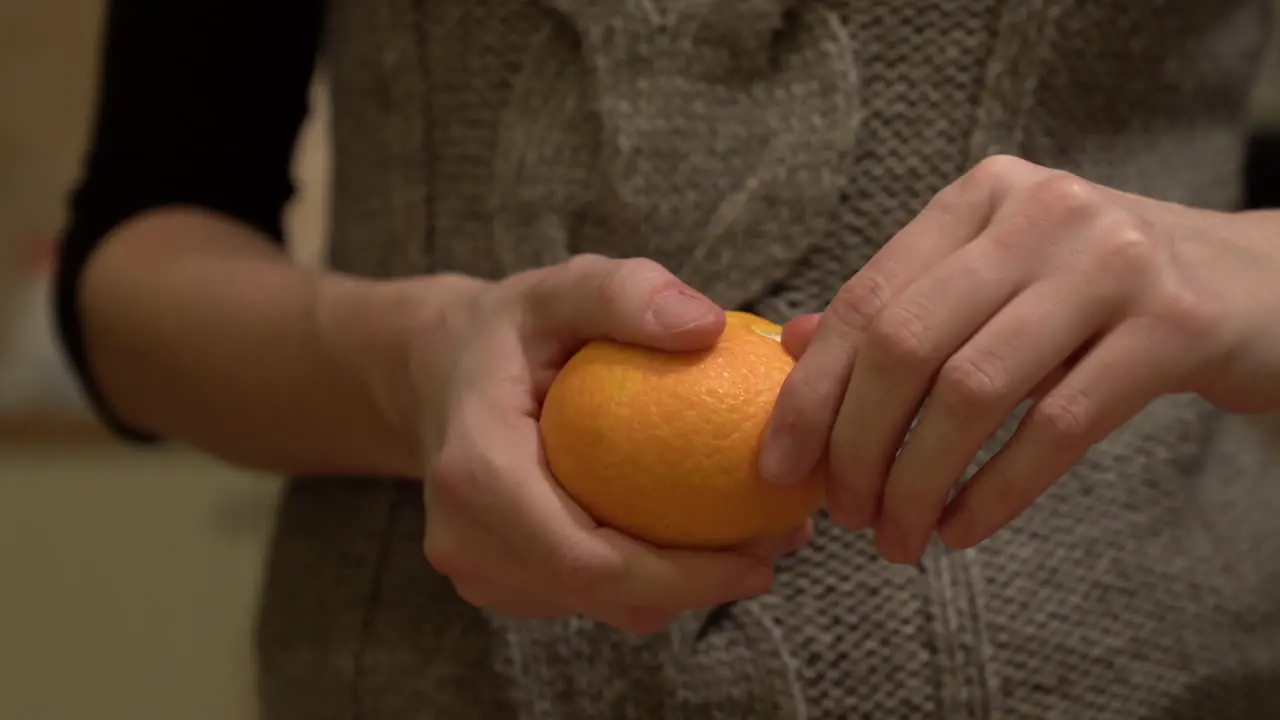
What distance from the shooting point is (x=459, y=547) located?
0.43 m

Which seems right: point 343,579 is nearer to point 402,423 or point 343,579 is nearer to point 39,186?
point 402,423

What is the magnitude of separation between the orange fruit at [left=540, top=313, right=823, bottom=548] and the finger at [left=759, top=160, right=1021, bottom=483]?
0.05ft

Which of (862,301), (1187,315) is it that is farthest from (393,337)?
(1187,315)

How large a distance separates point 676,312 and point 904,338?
0.28ft

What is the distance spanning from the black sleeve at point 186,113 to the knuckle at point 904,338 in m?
0.47

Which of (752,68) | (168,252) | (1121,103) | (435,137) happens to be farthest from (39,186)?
(1121,103)

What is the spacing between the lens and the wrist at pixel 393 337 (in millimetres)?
487

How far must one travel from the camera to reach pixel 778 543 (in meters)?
0.45

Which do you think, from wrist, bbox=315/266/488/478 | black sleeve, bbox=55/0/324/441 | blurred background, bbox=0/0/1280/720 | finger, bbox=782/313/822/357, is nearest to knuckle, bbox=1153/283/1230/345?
finger, bbox=782/313/822/357

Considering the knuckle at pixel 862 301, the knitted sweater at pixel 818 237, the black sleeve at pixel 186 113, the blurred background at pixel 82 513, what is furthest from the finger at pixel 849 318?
the blurred background at pixel 82 513

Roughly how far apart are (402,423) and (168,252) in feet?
0.71

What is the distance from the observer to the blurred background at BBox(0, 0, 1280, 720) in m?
1.14

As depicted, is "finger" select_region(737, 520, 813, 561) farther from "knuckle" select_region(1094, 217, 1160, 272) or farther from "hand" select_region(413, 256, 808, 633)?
"knuckle" select_region(1094, 217, 1160, 272)

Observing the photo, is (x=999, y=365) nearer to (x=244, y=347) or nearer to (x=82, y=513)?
(x=244, y=347)
